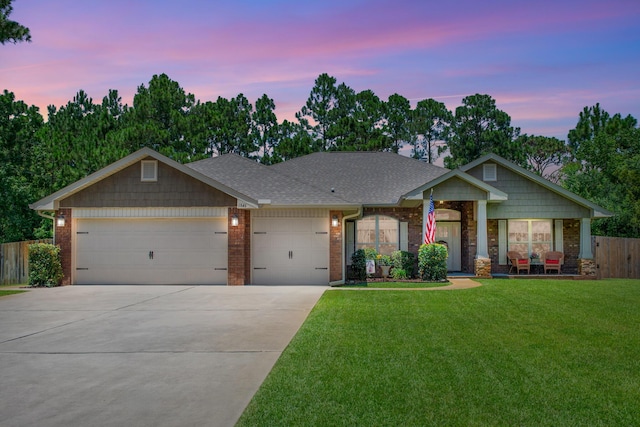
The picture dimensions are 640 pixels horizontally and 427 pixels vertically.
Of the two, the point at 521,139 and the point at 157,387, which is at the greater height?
the point at 521,139

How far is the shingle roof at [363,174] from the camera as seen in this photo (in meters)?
21.4

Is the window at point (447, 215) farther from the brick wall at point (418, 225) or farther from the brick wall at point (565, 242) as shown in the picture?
the brick wall at point (565, 242)

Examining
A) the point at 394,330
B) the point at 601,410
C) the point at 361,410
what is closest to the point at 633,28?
the point at 394,330

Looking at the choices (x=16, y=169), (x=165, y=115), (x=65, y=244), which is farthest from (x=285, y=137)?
(x=65, y=244)

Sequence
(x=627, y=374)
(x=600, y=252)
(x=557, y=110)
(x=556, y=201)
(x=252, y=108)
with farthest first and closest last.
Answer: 1. (x=252, y=108)
2. (x=557, y=110)
3. (x=600, y=252)
4. (x=556, y=201)
5. (x=627, y=374)

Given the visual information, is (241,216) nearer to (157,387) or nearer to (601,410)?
(157,387)

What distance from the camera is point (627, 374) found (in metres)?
6.71

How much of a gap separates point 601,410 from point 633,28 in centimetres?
1663

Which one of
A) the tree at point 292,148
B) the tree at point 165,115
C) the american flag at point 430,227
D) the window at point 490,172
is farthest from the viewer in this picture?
the tree at point 292,148

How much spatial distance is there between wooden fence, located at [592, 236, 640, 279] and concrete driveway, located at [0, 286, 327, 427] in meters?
14.4

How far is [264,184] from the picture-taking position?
1964 centimetres

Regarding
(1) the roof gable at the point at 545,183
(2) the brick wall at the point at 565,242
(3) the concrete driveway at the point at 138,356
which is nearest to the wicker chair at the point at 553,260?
(2) the brick wall at the point at 565,242

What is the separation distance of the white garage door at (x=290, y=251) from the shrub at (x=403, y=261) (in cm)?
307

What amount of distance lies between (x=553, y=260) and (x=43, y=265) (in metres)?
17.6
